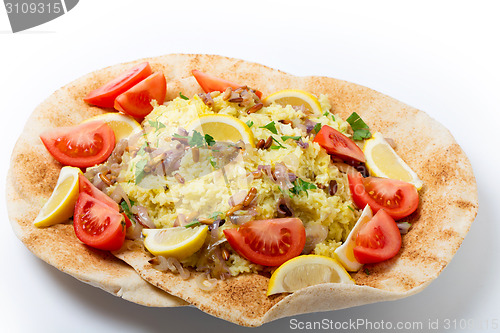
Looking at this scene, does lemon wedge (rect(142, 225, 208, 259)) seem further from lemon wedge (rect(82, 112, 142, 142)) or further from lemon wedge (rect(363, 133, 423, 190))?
lemon wedge (rect(363, 133, 423, 190))

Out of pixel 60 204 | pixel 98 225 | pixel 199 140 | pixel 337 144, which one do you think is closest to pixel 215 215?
pixel 199 140

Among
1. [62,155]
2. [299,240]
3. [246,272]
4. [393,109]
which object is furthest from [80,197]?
[393,109]

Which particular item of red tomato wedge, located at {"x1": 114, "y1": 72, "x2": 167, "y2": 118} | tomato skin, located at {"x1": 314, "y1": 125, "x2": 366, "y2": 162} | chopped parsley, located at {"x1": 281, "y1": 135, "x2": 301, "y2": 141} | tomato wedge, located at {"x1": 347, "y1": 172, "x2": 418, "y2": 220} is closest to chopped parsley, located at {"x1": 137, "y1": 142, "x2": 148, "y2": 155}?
red tomato wedge, located at {"x1": 114, "y1": 72, "x2": 167, "y2": 118}

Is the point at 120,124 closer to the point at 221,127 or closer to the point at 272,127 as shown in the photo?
the point at 221,127

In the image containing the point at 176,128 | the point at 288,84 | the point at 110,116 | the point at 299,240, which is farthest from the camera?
the point at 288,84

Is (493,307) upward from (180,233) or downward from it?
downward

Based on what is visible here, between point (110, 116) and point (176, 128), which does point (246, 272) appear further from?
point (110, 116)
